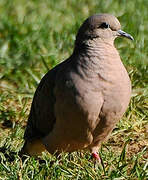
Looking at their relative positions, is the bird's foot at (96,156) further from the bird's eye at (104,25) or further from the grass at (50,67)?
the bird's eye at (104,25)

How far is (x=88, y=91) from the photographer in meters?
4.41

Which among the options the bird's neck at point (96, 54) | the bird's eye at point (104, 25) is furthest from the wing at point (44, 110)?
the bird's eye at point (104, 25)

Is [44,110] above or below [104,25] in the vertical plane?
below

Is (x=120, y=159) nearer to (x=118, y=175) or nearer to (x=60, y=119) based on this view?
(x=118, y=175)

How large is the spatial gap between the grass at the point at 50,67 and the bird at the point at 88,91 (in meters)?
0.21

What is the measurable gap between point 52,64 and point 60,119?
6.90 feet

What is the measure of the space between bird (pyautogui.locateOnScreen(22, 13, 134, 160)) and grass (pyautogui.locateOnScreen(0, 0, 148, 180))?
0.69ft

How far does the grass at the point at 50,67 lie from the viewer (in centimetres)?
456

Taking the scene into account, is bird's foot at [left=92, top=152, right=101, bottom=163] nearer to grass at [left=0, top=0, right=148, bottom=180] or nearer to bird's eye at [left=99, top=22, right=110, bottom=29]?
grass at [left=0, top=0, right=148, bottom=180]

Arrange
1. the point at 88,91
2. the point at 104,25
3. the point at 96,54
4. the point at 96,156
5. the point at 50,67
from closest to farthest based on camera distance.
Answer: the point at 88,91 < the point at 96,54 < the point at 104,25 < the point at 96,156 < the point at 50,67

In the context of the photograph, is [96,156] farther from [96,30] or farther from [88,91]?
[96,30]

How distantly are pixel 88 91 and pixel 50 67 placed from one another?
2.27 metres

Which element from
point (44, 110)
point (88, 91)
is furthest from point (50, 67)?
point (88, 91)

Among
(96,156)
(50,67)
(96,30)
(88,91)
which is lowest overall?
(96,156)
